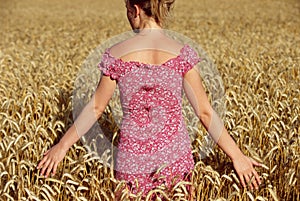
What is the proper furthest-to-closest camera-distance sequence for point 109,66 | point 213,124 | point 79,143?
point 79,143
point 213,124
point 109,66

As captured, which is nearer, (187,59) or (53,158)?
(187,59)

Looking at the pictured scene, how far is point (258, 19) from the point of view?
20.6 meters

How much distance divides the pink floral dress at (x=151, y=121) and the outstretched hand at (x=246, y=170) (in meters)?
0.32

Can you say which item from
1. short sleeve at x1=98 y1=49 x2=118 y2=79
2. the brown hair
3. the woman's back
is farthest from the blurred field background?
the brown hair

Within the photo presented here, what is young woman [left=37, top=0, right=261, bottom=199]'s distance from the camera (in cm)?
307

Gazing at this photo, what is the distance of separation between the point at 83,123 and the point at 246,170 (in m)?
1.05

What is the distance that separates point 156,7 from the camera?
2.99 meters

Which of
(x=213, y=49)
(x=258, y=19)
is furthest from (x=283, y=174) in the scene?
(x=258, y=19)

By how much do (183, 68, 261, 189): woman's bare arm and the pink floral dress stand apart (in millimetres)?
69

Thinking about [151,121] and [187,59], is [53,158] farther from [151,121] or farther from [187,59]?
[187,59]

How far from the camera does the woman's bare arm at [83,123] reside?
3186mm

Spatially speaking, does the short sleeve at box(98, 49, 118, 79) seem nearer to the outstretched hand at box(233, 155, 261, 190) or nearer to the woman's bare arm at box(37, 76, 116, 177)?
the woman's bare arm at box(37, 76, 116, 177)

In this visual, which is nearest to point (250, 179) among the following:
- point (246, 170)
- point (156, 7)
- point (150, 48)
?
point (246, 170)

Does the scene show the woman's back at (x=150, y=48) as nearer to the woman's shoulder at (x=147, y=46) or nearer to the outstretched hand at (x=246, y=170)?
the woman's shoulder at (x=147, y=46)
